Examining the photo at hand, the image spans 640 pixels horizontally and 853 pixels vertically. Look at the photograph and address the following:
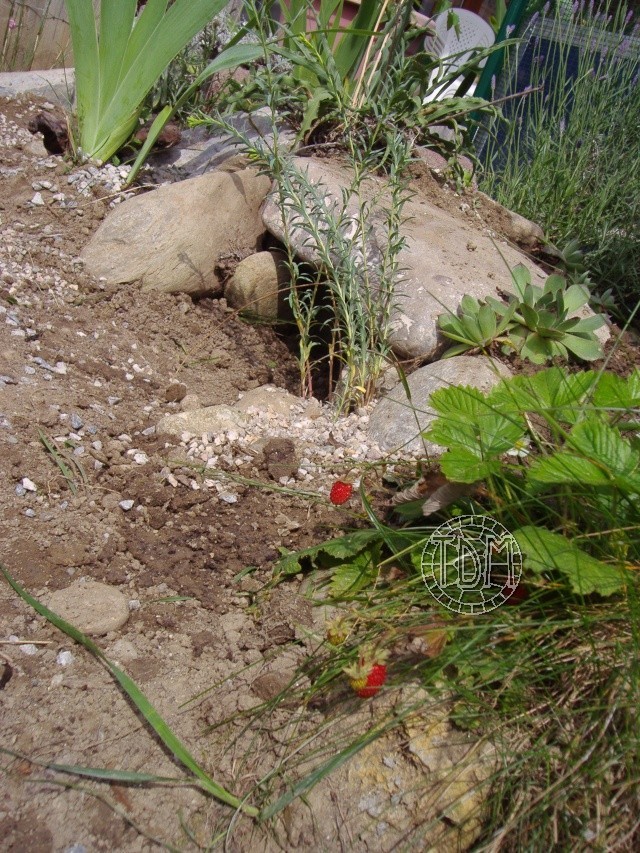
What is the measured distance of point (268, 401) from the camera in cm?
270

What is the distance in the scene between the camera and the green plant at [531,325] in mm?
2721

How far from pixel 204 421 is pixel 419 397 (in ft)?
2.38

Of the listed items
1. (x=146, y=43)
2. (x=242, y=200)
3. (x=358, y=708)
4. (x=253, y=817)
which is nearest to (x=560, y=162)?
→ (x=242, y=200)

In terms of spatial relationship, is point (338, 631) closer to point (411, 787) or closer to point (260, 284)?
point (411, 787)

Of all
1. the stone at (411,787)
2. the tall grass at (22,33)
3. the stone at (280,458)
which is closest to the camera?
the stone at (411,787)

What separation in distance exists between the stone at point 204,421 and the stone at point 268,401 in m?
0.09

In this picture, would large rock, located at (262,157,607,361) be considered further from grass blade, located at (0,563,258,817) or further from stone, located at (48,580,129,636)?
grass blade, located at (0,563,258,817)

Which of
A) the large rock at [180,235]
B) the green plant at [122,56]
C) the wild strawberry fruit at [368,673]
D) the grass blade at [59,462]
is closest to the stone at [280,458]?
the grass blade at [59,462]

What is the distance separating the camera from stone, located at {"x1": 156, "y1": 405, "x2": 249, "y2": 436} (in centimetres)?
243

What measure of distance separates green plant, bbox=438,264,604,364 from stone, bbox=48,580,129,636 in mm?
1490

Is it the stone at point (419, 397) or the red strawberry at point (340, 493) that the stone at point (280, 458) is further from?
the red strawberry at point (340, 493)

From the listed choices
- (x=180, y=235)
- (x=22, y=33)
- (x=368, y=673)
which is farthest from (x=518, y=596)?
(x=22, y=33)

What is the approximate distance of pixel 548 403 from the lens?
167 cm

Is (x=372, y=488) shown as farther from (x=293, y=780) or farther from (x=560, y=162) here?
(x=560, y=162)
